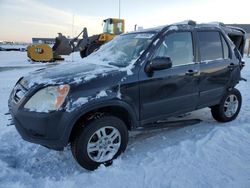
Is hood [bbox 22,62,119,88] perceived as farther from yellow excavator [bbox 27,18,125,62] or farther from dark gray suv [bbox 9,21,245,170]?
yellow excavator [bbox 27,18,125,62]

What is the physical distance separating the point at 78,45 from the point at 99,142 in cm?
1563

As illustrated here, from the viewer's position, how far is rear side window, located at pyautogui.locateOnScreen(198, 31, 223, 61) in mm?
4590

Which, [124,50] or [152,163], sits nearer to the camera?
[152,163]

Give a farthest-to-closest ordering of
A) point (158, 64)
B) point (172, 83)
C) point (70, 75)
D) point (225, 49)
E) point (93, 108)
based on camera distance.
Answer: point (225, 49)
point (172, 83)
point (158, 64)
point (70, 75)
point (93, 108)

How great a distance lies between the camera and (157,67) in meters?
3.69

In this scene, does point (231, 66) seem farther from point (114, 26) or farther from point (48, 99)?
point (114, 26)

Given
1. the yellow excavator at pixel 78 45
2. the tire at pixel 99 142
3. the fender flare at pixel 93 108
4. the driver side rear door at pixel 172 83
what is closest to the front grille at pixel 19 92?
the fender flare at pixel 93 108

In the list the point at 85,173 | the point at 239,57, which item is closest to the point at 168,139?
the point at 85,173

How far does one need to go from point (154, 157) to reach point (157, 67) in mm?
1257

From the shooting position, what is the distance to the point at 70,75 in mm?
3385

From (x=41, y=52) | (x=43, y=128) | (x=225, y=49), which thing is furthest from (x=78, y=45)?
(x=43, y=128)

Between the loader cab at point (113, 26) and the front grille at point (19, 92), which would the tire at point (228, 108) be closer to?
the front grille at point (19, 92)

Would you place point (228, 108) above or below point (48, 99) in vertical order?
below

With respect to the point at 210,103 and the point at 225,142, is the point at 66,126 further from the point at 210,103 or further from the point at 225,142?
the point at 210,103
